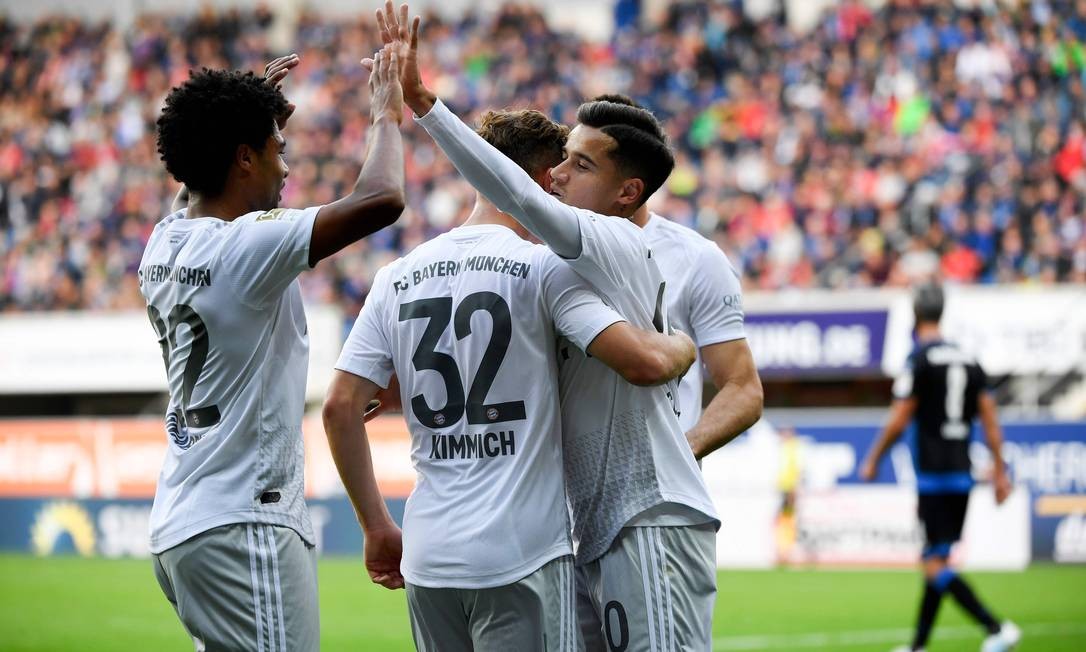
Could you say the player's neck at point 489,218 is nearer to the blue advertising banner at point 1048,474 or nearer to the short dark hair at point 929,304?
the short dark hair at point 929,304

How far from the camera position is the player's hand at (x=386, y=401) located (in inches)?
163

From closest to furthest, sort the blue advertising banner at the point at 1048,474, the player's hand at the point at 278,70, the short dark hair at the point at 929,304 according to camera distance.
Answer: the player's hand at the point at 278,70
the short dark hair at the point at 929,304
the blue advertising banner at the point at 1048,474

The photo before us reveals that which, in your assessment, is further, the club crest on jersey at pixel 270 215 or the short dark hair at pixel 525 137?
the short dark hair at pixel 525 137

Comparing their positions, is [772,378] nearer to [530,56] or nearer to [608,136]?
[530,56]

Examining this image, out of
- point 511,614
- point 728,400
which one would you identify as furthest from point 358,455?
point 728,400

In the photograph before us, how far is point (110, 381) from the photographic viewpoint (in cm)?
1964

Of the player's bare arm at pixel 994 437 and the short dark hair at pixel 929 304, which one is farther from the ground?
the short dark hair at pixel 929 304

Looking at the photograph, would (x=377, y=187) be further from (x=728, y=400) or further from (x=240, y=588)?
(x=728, y=400)

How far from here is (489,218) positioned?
386 centimetres

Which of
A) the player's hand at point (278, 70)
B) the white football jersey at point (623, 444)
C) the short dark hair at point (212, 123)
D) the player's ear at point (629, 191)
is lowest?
the white football jersey at point (623, 444)

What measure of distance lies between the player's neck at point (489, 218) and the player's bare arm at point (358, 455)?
22.0 inches

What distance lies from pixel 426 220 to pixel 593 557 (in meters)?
18.9

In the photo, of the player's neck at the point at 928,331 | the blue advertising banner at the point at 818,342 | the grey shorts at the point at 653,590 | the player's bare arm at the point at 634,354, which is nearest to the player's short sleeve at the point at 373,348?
the player's bare arm at the point at 634,354

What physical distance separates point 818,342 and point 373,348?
12790mm
